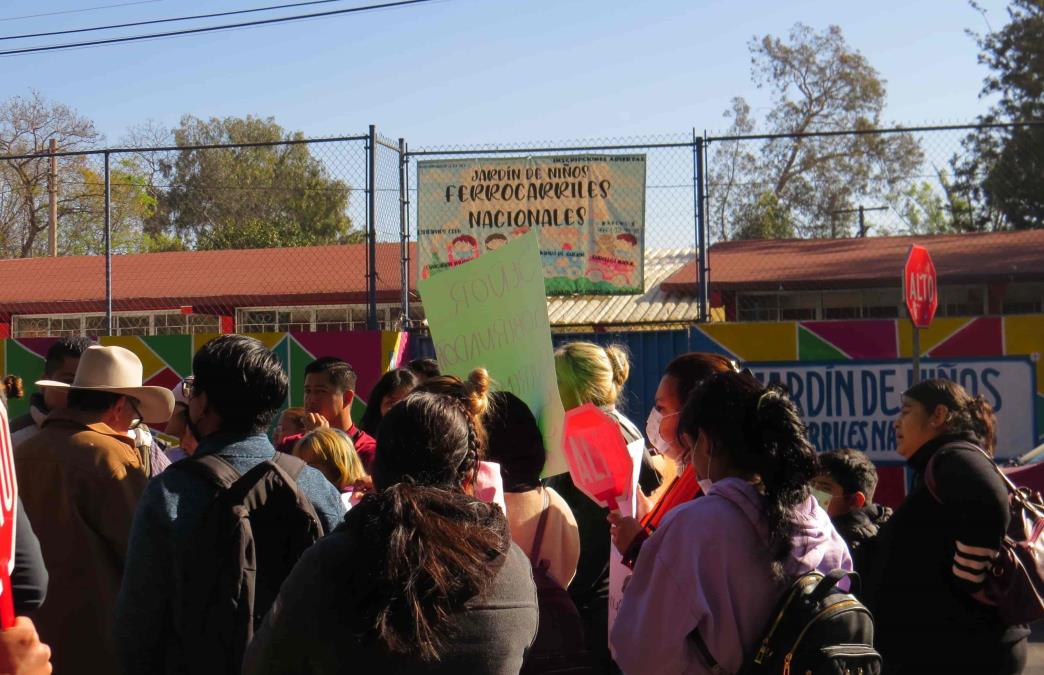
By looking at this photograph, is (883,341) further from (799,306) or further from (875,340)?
(799,306)

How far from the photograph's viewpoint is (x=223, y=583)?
2875 mm

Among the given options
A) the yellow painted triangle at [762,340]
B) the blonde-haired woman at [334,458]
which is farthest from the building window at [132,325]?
the blonde-haired woman at [334,458]

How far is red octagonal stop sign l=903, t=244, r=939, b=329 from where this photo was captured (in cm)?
756

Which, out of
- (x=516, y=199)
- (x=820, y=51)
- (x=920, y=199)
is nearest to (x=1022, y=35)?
(x=820, y=51)

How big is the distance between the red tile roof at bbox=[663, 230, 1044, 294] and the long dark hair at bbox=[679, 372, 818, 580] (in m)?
15.0

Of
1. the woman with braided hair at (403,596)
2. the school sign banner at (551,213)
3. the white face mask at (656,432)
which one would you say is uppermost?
the school sign banner at (551,213)

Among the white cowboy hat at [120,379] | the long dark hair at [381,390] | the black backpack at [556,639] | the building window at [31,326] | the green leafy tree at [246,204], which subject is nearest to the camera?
the black backpack at [556,639]

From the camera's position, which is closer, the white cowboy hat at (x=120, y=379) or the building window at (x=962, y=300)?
the white cowboy hat at (x=120, y=379)

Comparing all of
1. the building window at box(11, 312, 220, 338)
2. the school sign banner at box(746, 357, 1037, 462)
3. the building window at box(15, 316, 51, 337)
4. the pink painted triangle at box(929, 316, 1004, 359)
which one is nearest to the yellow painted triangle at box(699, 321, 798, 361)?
the school sign banner at box(746, 357, 1037, 462)

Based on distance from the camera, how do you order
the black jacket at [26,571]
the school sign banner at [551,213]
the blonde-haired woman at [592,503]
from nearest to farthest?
the black jacket at [26,571], the blonde-haired woman at [592,503], the school sign banner at [551,213]

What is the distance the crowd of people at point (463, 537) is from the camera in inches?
86.3

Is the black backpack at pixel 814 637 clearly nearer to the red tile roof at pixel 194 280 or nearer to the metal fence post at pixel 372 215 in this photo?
the metal fence post at pixel 372 215

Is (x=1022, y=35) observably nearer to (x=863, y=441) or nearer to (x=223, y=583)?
(x=863, y=441)

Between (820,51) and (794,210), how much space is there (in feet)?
27.0
